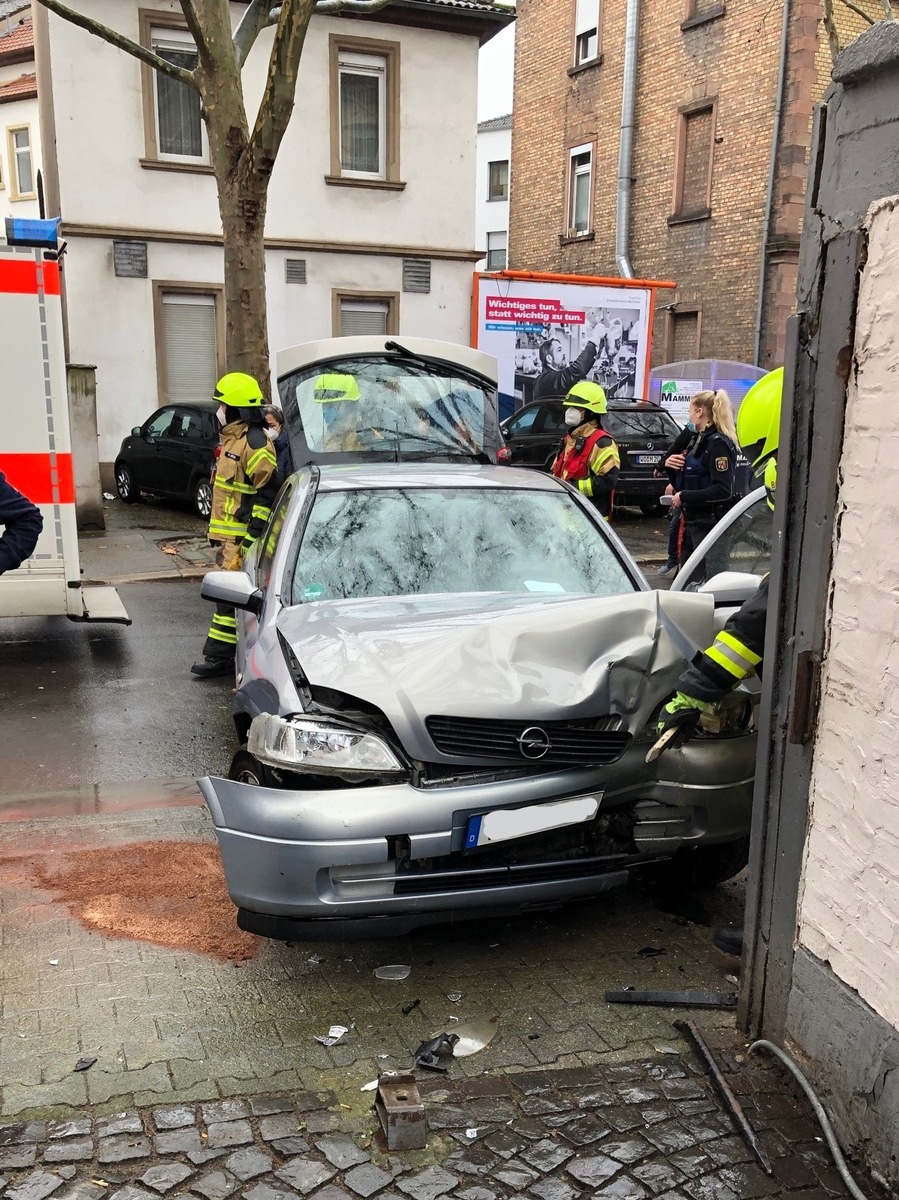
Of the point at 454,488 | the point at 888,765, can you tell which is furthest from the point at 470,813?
the point at 454,488

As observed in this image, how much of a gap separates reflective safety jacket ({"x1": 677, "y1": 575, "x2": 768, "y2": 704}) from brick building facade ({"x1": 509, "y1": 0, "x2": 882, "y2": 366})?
61.6 feet

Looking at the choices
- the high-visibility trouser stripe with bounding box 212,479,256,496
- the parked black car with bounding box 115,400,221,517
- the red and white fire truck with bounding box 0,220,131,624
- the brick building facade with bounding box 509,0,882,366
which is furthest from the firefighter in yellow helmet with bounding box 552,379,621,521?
the brick building facade with bounding box 509,0,882,366

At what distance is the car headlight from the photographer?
3.24 metres

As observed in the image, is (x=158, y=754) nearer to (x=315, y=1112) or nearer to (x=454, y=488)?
(x=454, y=488)

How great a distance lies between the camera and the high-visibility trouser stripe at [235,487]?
7.27 m

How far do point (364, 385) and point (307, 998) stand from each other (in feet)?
20.0

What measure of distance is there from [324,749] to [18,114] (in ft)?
108

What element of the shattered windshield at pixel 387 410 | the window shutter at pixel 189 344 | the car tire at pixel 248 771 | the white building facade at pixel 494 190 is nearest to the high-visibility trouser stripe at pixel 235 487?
the shattered windshield at pixel 387 410

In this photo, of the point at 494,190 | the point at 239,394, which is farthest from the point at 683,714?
the point at 494,190

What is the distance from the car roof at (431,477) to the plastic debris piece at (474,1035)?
2.46 m

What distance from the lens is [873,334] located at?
8.18 ft

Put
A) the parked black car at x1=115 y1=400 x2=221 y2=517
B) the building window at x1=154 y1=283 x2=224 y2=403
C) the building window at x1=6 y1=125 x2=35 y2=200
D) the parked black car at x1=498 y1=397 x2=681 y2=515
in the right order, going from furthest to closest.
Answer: the building window at x1=6 y1=125 x2=35 y2=200 < the building window at x1=154 y1=283 x2=224 y2=403 < the parked black car at x1=498 y1=397 x2=681 y2=515 < the parked black car at x1=115 y1=400 x2=221 y2=517

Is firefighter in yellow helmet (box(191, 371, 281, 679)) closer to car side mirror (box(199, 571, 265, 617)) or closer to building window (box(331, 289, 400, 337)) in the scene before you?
car side mirror (box(199, 571, 265, 617))

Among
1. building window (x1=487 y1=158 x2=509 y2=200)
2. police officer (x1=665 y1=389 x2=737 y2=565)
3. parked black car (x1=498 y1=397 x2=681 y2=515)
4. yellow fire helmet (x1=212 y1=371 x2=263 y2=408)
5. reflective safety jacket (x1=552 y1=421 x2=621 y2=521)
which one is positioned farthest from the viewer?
building window (x1=487 y1=158 x2=509 y2=200)
